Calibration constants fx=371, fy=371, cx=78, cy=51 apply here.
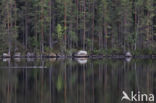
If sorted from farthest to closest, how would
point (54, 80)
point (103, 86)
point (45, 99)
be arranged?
point (54, 80)
point (103, 86)
point (45, 99)

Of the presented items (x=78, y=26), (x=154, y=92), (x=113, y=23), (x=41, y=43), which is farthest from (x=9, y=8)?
(x=154, y=92)

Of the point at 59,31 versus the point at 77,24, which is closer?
the point at 59,31

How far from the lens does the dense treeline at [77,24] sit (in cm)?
6900

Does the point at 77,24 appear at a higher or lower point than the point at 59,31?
higher

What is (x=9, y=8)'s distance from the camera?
6812cm

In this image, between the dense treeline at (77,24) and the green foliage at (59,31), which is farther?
the dense treeline at (77,24)

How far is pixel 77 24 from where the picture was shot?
73062mm

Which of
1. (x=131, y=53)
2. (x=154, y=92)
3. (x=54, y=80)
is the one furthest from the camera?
(x=131, y=53)

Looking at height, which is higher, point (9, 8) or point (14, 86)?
point (9, 8)

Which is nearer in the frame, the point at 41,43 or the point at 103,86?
the point at 103,86

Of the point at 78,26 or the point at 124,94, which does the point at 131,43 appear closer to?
the point at 78,26

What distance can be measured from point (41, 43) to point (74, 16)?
8.54 meters

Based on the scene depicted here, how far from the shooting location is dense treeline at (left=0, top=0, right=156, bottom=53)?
69.0 meters

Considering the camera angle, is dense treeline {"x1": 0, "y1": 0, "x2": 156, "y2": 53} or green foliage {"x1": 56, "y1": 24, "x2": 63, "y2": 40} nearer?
green foliage {"x1": 56, "y1": 24, "x2": 63, "y2": 40}
